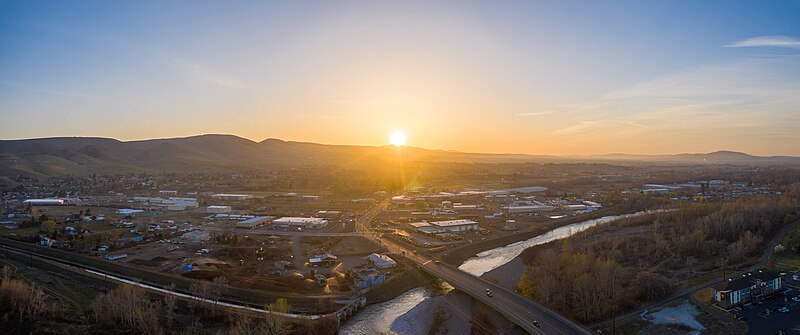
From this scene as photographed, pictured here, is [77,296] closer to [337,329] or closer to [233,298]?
[233,298]

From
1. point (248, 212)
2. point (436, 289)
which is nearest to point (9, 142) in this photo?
point (248, 212)

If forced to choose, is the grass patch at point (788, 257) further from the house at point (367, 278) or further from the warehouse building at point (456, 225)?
the house at point (367, 278)

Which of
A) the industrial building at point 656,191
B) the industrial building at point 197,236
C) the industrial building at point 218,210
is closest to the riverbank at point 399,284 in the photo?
the industrial building at point 197,236

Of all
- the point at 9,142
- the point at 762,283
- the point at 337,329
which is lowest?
the point at 337,329

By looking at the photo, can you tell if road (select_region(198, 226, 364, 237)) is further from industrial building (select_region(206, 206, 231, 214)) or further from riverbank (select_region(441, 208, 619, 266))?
industrial building (select_region(206, 206, 231, 214))

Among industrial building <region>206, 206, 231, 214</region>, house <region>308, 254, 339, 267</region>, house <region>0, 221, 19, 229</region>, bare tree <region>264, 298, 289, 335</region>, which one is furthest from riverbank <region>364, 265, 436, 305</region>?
house <region>0, 221, 19, 229</region>

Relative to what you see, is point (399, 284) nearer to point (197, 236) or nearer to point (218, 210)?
point (197, 236)
